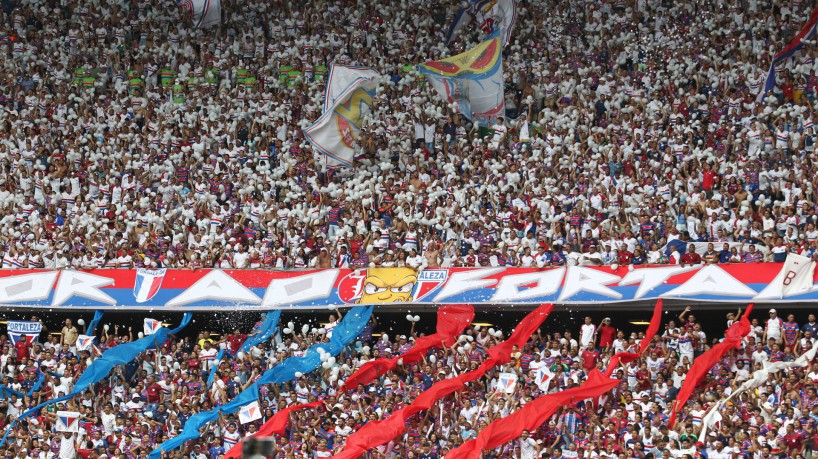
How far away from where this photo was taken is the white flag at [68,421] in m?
24.2

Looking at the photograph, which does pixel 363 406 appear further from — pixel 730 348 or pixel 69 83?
pixel 69 83

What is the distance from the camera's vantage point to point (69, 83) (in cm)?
3438

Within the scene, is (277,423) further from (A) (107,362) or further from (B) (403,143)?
(B) (403,143)

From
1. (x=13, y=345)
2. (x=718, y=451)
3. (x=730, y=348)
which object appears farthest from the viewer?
(x=13, y=345)

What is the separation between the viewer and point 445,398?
73.7 ft

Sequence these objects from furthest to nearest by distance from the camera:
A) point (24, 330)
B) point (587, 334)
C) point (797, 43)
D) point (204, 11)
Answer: point (204, 11) < point (797, 43) < point (24, 330) < point (587, 334)

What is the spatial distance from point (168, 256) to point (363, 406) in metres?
6.53

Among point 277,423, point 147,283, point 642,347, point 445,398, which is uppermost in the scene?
point 147,283

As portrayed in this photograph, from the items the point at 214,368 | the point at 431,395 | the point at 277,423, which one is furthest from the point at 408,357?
the point at 214,368

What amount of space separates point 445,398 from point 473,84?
927cm

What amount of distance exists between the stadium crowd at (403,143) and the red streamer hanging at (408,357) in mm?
1185

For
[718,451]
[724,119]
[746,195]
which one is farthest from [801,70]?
[718,451]

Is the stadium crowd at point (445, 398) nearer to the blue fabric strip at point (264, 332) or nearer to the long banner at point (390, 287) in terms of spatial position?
the blue fabric strip at point (264, 332)

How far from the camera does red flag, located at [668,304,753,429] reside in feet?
68.8
